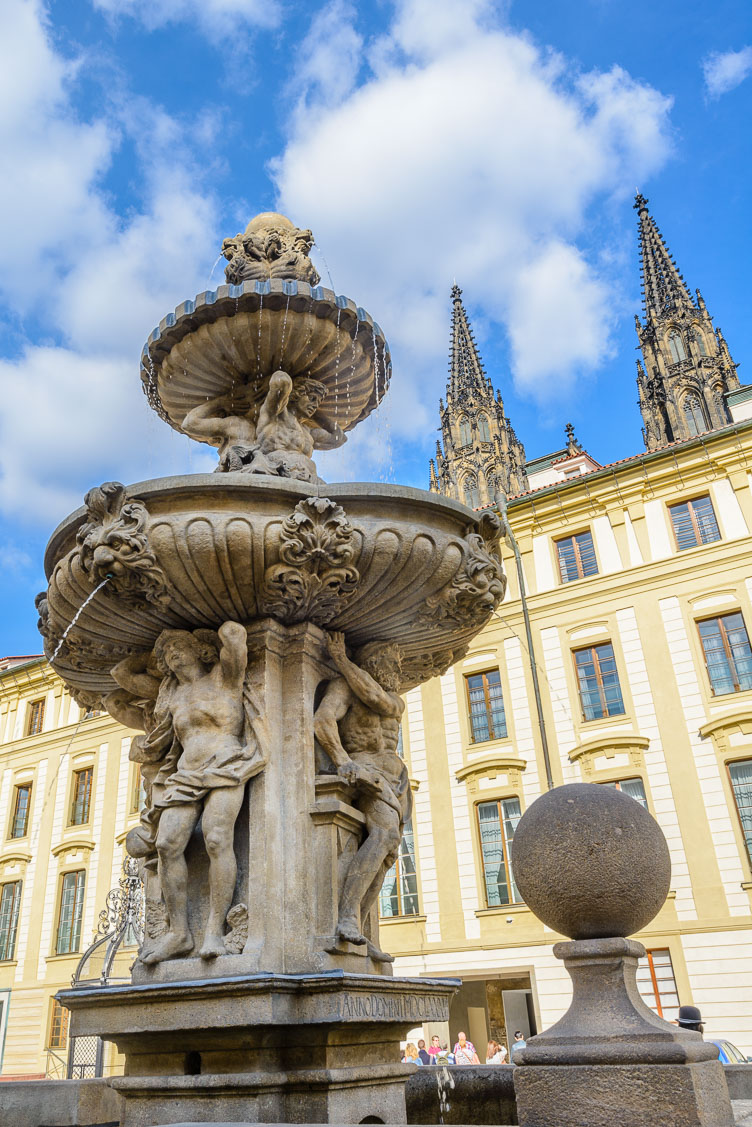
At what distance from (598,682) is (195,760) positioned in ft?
60.6

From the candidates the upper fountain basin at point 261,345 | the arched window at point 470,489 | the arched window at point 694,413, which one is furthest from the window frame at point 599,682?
the arched window at point 470,489

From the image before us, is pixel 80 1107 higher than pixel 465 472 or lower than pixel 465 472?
lower

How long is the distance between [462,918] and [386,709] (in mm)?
17495

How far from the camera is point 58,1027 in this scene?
88.0 ft

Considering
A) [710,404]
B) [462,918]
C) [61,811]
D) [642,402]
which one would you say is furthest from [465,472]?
[462,918]

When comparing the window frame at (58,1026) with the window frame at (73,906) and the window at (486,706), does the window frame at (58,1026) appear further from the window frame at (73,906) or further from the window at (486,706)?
the window at (486,706)

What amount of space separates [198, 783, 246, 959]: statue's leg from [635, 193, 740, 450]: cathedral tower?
185 ft

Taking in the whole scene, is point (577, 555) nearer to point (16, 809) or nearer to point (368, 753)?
point (368, 753)

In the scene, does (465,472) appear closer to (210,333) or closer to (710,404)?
(710,404)

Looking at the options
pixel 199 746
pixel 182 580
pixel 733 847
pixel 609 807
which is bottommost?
pixel 609 807

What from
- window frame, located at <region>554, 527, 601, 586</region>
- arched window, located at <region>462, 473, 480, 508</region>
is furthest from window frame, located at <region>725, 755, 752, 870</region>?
arched window, located at <region>462, 473, 480, 508</region>

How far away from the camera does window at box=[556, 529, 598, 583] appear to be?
23.7 m

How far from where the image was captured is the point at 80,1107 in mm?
5242

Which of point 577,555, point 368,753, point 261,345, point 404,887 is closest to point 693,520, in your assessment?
point 577,555
